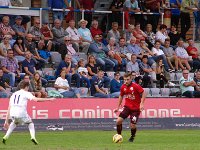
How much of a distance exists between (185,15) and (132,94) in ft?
52.2

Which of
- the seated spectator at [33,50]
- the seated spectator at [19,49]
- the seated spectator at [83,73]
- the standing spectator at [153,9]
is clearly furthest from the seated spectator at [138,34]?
the seated spectator at [19,49]

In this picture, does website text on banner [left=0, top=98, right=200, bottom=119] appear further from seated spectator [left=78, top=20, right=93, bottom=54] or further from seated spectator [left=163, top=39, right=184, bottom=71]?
seated spectator [left=163, top=39, right=184, bottom=71]

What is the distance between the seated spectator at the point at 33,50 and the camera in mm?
30797

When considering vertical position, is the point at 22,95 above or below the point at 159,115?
above

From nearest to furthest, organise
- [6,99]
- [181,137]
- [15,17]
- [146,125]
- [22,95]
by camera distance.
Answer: [22,95], [181,137], [6,99], [146,125], [15,17]

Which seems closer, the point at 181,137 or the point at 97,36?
the point at 181,137

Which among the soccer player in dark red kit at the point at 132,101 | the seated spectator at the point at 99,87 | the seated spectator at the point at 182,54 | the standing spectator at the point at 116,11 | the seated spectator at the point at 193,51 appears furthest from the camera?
the seated spectator at the point at 193,51

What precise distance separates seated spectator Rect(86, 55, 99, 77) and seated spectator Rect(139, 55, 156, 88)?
2.37 m

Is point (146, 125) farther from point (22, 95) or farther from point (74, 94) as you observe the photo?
point (22, 95)

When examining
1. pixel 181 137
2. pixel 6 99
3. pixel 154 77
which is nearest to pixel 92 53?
pixel 154 77

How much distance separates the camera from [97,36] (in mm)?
33344

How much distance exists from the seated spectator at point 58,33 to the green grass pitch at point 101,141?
6.03 metres

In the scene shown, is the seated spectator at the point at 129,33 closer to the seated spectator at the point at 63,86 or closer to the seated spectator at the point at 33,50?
the seated spectator at the point at 33,50

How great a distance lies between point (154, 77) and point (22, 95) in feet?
46.7
